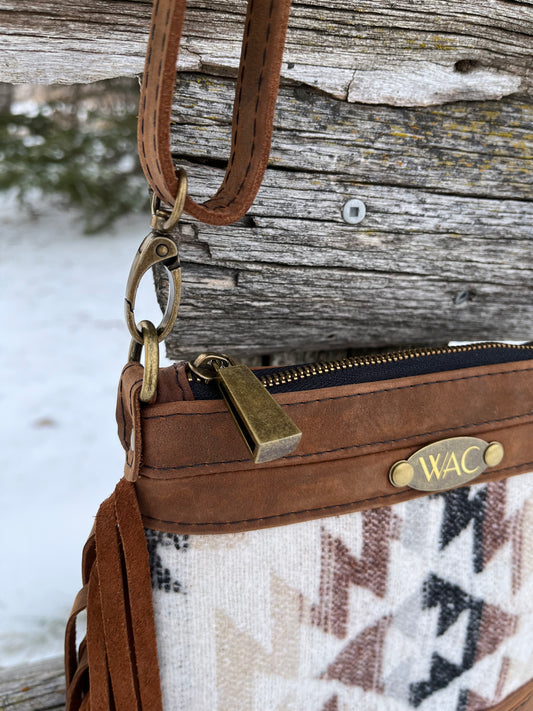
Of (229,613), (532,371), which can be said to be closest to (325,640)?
(229,613)

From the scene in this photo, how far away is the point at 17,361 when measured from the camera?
254cm

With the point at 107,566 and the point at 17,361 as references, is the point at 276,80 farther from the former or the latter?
the point at 17,361

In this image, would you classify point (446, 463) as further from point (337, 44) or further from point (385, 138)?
point (337, 44)

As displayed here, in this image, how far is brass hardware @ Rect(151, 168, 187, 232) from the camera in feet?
1.98

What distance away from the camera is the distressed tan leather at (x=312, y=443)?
0.64 metres

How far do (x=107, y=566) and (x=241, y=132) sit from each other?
0.55m

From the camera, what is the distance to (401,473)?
73 centimetres

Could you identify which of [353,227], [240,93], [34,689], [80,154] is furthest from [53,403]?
[240,93]

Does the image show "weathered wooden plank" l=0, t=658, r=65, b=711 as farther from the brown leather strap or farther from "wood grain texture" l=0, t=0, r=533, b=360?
the brown leather strap

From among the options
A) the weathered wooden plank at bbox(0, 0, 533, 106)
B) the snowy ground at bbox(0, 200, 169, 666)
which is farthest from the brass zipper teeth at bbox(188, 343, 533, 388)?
the snowy ground at bbox(0, 200, 169, 666)

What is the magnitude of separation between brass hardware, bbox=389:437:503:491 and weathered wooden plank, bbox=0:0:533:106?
490mm

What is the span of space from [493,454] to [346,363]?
25cm

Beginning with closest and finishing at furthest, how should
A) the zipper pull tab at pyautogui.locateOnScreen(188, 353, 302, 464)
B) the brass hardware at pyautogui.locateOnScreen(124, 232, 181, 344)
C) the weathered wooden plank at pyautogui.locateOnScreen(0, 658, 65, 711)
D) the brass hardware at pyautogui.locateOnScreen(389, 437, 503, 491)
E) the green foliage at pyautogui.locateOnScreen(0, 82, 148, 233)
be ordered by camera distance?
the zipper pull tab at pyautogui.locateOnScreen(188, 353, 302, 464), the brass hardware at pyautogui.locateOnScreen(124, 232, 181, 344), the brass hardware at pyautogui.locateOnScreen(389, 437, 503, 491), the weathered wooden plank at pyautogui.locateOnScreen(0, 658, 65, 711), the green foliage at pyautogui.locateOnScreen(0, 82, 148, 233)

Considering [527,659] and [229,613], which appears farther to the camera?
[527,659]
